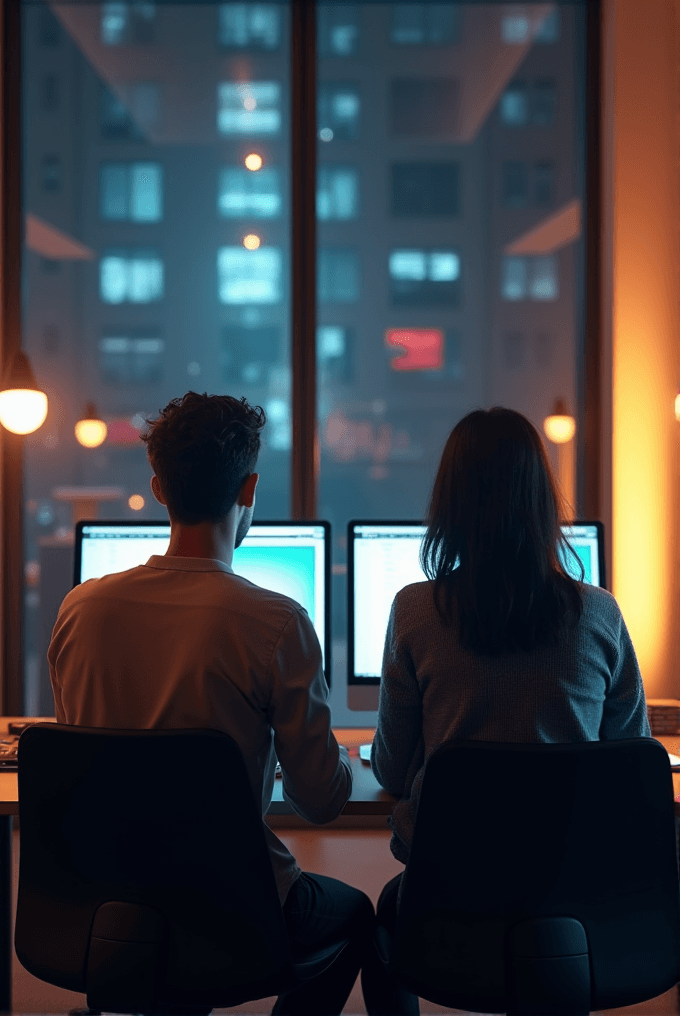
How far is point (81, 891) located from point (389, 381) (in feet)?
7.18

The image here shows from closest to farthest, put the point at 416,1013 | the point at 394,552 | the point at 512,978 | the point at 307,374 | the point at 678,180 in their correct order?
the point at 512,978 < the point at 416,1013 < the point at 394,552 < the point at 678,180 < the point at 307,374

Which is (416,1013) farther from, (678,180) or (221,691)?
(678,180)

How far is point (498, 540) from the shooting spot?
134 centimetres

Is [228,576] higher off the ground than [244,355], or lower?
lower

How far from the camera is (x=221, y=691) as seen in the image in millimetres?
1232

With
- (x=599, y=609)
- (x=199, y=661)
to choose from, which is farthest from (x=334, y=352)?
(x=199, y=661)

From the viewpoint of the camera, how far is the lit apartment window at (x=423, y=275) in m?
3.13

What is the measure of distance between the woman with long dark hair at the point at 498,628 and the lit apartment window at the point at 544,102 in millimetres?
2158

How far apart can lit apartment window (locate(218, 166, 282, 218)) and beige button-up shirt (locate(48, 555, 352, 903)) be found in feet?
6.89

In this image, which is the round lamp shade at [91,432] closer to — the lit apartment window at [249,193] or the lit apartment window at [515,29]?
the lit apartment window at [249,193]

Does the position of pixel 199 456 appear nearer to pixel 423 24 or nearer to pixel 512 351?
pixel 512 351

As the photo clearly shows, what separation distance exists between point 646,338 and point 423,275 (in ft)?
2.61

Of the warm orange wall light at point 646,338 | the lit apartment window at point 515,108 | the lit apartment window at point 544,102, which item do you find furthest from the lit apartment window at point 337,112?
the warm orange wall light at point 646,338

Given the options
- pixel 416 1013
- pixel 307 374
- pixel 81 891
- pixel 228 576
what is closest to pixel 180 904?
pixel 81 891
